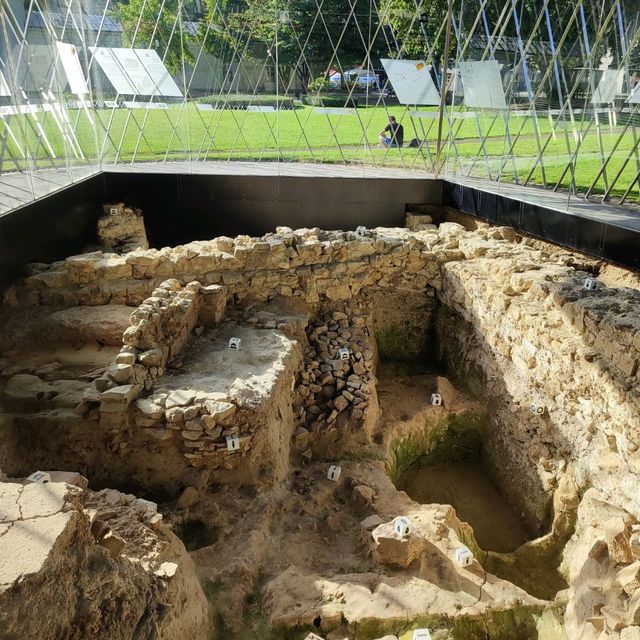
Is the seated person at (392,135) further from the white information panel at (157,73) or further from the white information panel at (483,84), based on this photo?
the white information panel at (157,73)

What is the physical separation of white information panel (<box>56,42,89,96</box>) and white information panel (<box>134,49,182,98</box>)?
175cm

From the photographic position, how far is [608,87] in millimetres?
9438

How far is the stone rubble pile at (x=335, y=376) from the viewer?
293 inches

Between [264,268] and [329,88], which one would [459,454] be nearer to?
[264,268]

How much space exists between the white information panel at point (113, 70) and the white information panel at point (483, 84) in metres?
7.62

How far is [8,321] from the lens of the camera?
739 cm

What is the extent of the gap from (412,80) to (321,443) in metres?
9.84

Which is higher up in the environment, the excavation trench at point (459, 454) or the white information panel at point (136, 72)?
the white information panel at point (136, 72)

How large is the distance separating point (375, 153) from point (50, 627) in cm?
1365

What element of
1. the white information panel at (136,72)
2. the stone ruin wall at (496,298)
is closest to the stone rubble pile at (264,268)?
the stone ruin wall at (496,298)

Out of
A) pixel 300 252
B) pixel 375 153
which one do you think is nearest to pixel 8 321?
pixel 300 252

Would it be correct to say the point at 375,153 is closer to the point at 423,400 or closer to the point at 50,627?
the point at 423,400

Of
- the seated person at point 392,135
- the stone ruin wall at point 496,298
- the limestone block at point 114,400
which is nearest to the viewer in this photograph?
the limestone block at point 114,400

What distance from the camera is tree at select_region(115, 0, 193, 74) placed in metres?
13.0
